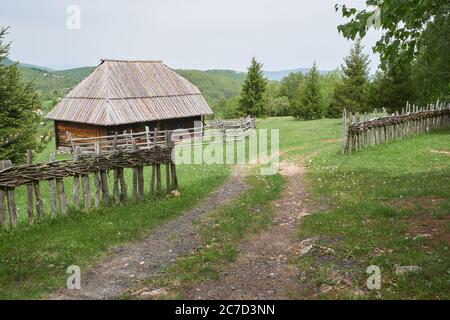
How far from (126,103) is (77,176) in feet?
76.1

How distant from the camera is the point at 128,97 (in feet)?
112

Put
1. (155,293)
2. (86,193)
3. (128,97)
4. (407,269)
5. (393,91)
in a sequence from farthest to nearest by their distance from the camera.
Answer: (393,91) < (128,97) < (86,193) < (407,269) < (155,293)

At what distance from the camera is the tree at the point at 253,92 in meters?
51.9

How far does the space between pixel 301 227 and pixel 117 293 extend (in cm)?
509

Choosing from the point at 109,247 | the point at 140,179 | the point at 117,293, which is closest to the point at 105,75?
the point at 140,179

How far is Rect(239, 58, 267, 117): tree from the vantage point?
51906mm

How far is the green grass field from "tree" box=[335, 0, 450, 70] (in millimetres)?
3768

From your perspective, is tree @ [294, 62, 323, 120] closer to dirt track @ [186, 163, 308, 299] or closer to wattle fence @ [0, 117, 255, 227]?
wattle fence @ [0, 117, 255, 227]

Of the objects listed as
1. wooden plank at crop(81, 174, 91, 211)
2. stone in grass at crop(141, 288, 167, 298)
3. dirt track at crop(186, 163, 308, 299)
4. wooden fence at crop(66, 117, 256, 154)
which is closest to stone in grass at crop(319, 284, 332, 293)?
dirt track at crop(186, 163, 308, 299)

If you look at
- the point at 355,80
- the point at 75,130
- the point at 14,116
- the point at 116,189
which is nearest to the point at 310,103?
the point at 355,80

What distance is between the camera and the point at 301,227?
398 inches

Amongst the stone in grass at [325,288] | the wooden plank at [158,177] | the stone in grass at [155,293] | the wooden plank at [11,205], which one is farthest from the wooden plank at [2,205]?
the stone in grass at [325,288]

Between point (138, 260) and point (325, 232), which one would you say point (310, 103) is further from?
point (138, 260)
